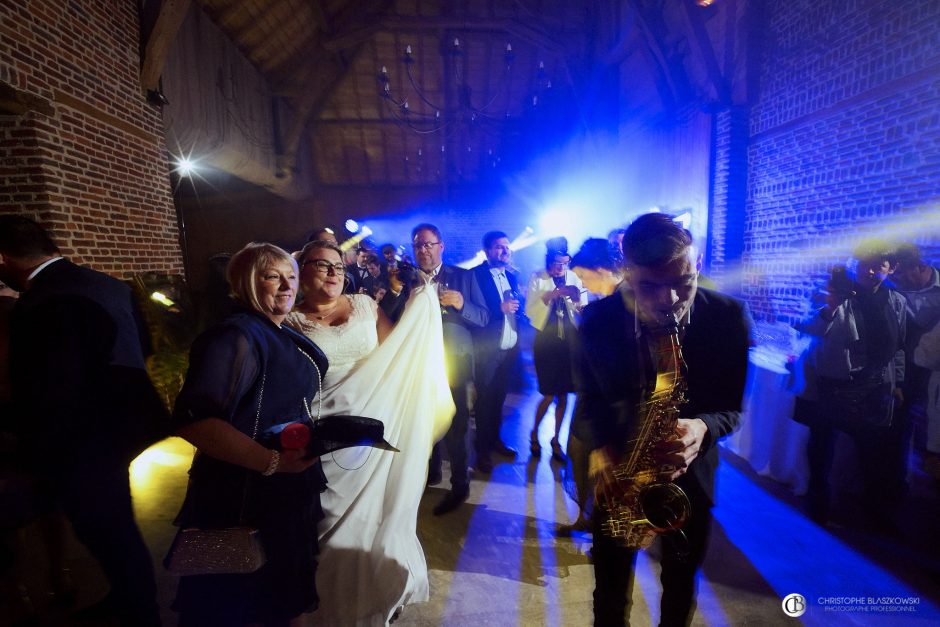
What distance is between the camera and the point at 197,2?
20.9ft

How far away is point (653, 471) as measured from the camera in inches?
73.2

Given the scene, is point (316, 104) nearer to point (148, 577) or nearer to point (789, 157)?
point (789, 157)

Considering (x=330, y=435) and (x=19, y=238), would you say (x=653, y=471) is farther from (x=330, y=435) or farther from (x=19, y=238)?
(x=19, y=238)

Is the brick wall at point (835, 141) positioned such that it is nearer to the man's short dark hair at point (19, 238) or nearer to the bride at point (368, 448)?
the bride at point (368, 448)

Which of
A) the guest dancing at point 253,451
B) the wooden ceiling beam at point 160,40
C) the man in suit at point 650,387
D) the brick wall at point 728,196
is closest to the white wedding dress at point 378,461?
the guest dancing at point 253,451

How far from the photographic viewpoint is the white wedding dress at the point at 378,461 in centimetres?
241

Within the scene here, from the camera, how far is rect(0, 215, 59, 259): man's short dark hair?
2227 mm

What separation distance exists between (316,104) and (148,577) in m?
11.8

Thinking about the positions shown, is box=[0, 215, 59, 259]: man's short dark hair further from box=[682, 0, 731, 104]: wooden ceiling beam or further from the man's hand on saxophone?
box=[682, 0, 731, 104]: wooden ceiling beam

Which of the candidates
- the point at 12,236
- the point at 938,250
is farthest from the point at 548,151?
the point at 12,236

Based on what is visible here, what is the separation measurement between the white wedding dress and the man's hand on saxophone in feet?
5.42

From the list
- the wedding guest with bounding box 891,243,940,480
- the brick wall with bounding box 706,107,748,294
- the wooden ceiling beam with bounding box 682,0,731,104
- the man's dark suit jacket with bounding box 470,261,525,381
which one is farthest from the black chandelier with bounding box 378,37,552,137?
the wedding guest with bounding box 891,243,940,480

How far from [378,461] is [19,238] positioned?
7.54 ft

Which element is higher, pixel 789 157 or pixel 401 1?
pixel 401 1
